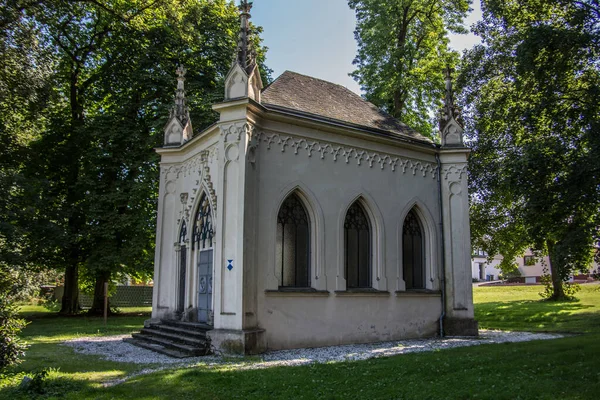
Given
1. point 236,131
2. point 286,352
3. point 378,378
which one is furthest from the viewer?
point 236,131

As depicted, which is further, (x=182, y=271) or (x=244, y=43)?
(x=182, y=271)

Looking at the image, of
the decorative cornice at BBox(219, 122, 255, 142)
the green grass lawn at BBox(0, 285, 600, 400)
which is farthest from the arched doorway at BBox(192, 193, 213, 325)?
the green grass lawn at BBox(0, 285, 600, 400)

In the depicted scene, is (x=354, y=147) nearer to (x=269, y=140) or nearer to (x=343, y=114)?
(x=343, y=114)

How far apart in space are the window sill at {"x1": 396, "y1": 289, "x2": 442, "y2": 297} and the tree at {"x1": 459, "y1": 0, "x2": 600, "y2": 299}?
132 inches

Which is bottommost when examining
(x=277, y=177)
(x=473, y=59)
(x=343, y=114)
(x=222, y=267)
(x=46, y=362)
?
(x=46, y=362)

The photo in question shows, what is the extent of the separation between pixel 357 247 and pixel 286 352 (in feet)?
13.8

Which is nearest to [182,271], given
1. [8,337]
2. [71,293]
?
[8,337]

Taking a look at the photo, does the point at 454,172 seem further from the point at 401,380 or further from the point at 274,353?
the point at 401,380

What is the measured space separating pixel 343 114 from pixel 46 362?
10.5 m

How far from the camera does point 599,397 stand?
672cm

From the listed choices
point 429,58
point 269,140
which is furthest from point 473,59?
point 269,140

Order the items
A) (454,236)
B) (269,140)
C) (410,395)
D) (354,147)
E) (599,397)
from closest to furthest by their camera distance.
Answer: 1. (599,397)
2. (410,395)
3. (269,140)
4. (354,147)
5. (454,236)

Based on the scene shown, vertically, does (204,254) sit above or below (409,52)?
below

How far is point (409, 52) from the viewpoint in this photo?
28.5 meters
